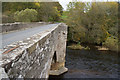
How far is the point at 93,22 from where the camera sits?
95.9 feet

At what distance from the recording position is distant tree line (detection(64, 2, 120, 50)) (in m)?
28.4

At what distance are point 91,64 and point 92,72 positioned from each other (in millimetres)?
2373

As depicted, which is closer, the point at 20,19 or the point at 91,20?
the point at 20,19

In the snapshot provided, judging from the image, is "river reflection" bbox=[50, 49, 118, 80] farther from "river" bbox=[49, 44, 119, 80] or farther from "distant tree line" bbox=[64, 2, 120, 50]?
"distant tree line" bbox=[64, 2, 120, 50]

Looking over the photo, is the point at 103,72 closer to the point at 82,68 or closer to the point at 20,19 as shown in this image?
the point at 82,68

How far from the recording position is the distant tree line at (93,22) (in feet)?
93.3

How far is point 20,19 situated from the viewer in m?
22.9

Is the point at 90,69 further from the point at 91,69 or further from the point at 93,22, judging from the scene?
the point at 93,22

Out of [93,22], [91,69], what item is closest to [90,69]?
[91,69]

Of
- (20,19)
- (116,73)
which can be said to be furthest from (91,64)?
(20,19)

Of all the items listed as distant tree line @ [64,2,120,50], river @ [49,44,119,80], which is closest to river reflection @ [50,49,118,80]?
river @ [49,44,119,80]

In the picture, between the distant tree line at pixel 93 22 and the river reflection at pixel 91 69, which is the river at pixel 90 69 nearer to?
the river reflection at pixel 91 69

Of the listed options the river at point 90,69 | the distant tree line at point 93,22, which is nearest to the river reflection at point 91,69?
the river at point 90,69

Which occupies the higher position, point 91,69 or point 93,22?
point 93,22
